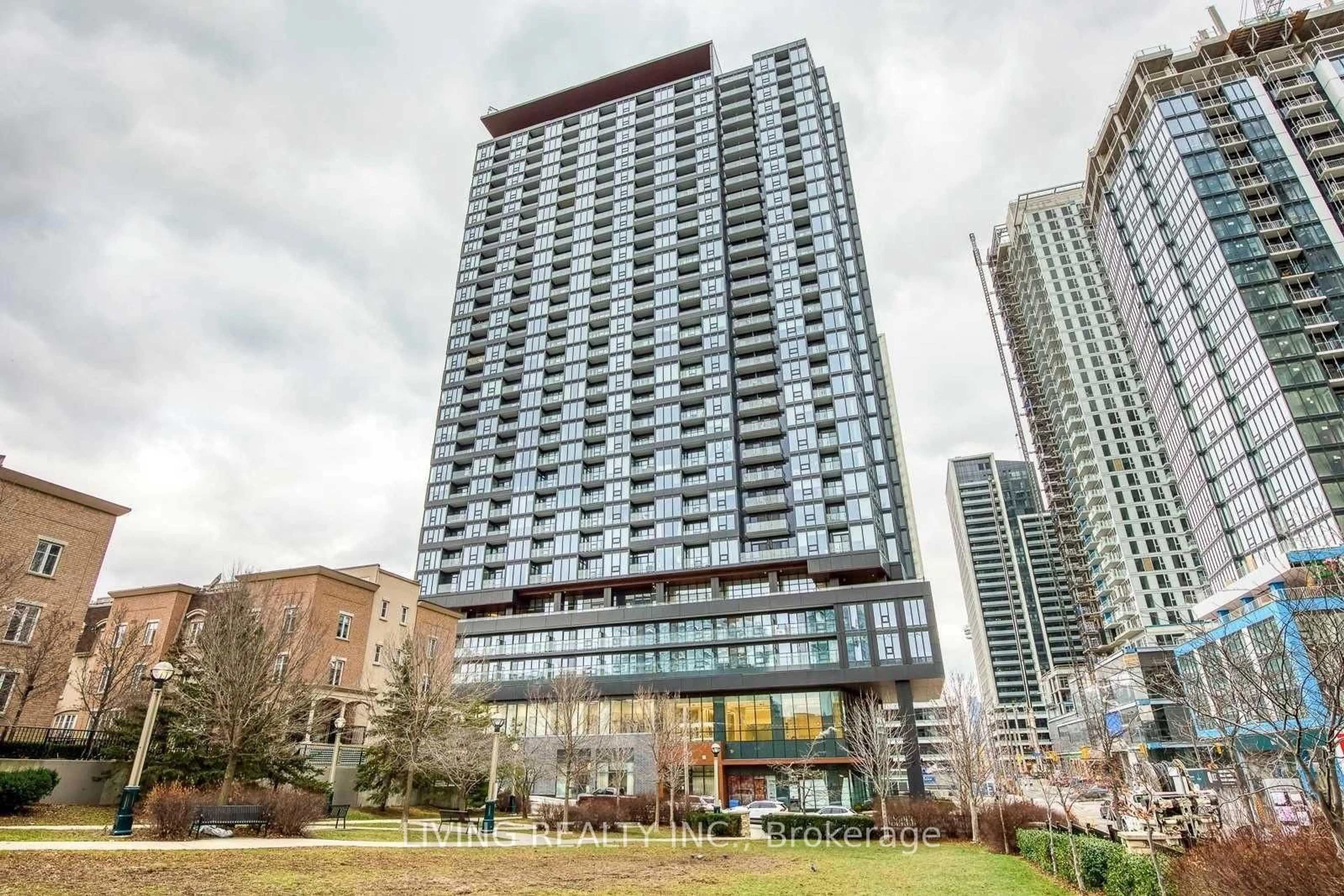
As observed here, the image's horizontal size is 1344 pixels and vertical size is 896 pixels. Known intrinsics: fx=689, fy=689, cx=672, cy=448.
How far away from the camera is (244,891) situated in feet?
34.7

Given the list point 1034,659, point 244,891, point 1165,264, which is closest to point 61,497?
point 244,891

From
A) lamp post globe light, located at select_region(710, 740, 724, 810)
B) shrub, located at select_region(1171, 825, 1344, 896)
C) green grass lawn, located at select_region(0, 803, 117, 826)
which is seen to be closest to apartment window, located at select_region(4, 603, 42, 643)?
green grass lawn, located at select_region(0, 803, 117, 826)

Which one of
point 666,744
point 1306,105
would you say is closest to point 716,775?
point 666,744

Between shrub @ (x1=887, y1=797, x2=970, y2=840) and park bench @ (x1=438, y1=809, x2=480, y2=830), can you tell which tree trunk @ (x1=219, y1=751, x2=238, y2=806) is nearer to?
park bench @ (x1=438, y1=809, x2=480, y2=830)

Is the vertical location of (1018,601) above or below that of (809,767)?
above

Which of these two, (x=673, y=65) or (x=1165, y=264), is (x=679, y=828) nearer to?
(x=1165, y=264)

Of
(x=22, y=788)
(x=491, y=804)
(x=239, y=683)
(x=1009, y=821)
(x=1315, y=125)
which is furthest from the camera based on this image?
(x=1315, y=125)

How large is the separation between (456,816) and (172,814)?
15.3 m

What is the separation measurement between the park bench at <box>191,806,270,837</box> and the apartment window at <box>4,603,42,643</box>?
17991mm

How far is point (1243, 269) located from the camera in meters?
69.5

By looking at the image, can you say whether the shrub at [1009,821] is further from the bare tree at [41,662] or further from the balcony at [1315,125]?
the balcony at [1315,125]

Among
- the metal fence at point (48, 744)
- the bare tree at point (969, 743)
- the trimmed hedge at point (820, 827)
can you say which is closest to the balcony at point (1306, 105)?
the bare tree at point (969, 743)

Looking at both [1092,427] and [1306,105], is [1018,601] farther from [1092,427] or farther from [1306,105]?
[1306,105]

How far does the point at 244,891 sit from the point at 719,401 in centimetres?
7147
